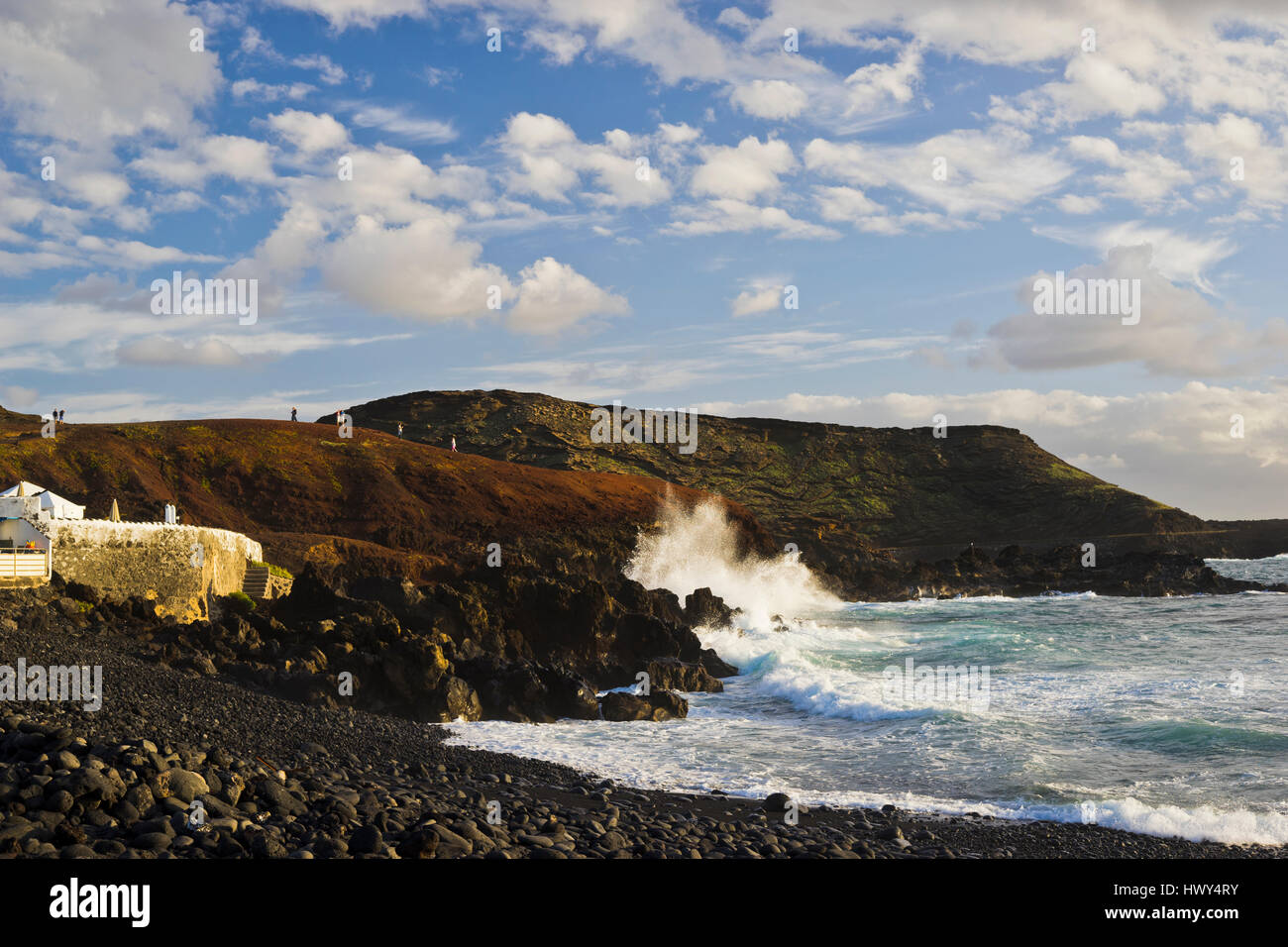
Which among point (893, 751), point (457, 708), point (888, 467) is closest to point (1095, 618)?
point (893, 751)

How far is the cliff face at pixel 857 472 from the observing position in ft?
299

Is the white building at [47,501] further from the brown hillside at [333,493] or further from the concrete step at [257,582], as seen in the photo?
the brown hillside at [333,493]

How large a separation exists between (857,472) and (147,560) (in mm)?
88685

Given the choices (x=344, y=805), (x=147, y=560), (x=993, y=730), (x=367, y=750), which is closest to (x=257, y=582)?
(x=147, y=560)

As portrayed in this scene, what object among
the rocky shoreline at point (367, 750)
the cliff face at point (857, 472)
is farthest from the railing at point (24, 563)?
the cliff face at point (857, 472)

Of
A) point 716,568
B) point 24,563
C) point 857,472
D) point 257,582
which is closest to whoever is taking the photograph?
point 24,563

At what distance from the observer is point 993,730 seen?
16.4 m

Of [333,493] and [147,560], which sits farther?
[333,493]

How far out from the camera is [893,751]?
49.9 ft

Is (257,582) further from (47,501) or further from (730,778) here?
(730,778)

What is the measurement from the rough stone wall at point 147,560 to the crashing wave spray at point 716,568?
20823 mm

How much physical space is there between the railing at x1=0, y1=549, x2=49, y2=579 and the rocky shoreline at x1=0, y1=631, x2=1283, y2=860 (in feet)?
20.3

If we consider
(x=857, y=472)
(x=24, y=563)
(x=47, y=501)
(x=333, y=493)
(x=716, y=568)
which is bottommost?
(x=716, y=568)
